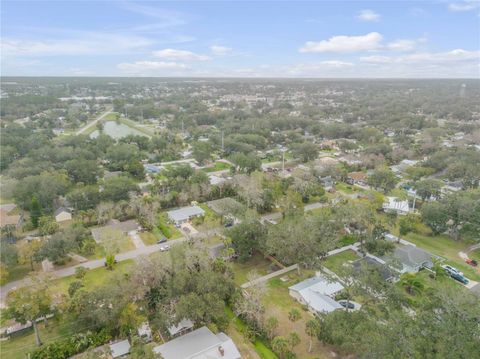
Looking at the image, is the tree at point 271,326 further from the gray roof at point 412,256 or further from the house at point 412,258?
the gray roof at point 412,256

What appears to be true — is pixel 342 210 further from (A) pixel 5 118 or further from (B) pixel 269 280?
(A) pixel 5 118

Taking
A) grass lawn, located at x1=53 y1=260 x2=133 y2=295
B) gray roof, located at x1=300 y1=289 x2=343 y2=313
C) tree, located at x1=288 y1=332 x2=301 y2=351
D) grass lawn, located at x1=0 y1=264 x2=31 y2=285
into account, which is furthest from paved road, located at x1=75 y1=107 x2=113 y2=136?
tree, located at x1=288 y1=332 x2=301 y2=351

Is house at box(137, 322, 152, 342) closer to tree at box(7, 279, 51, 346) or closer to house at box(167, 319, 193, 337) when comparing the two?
house at box(167, 319, 193, 337)

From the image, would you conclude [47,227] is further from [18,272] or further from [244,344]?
[244,344]

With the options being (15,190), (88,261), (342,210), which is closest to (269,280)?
(342,210)

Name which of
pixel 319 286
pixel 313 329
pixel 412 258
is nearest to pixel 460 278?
pixel 412 258

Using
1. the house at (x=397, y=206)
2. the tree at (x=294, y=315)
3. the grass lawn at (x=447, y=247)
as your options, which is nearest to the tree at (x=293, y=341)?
the tree at (x=294, y=315)

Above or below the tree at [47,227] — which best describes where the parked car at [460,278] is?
below
